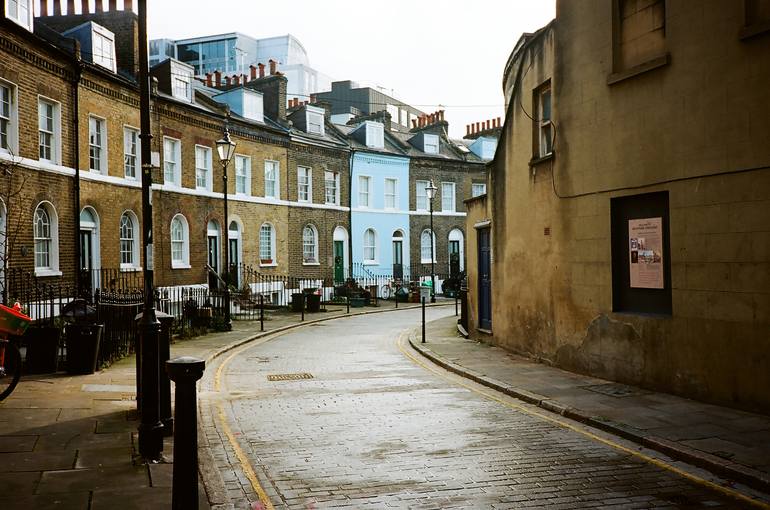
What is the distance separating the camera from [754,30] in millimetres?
8008

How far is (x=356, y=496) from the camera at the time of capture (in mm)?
5520

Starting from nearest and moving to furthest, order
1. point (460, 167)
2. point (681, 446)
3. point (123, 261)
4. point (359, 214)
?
1. point (681, 446)
2. point (123, 261)
3. point (359, 214)
4. point (460, 167)

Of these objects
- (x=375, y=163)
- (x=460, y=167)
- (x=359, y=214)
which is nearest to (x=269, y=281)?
(x=359, y=214)

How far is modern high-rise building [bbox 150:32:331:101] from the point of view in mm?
61719

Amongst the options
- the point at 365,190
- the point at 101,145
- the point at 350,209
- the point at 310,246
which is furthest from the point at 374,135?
the point at 101,145

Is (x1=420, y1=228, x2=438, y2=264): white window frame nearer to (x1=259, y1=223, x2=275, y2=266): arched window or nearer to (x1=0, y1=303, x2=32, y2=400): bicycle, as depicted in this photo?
(x1=259, y1=223, x2=275, y2=266): arched window

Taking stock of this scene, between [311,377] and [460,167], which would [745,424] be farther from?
[460,167]

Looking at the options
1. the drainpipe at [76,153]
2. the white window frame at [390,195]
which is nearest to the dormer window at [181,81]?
the drainpipe at [76,153]

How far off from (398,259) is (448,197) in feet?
18.9

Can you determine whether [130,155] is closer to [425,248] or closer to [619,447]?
[619,447]

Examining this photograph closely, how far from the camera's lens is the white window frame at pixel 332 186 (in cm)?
3744

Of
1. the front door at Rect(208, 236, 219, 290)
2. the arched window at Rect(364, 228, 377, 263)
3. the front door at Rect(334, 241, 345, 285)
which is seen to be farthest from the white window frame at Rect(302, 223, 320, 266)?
the front door at Rect(208, 236, 219, 290)

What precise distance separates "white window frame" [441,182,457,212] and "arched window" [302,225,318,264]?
10.8 m

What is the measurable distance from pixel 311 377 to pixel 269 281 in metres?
20.9
